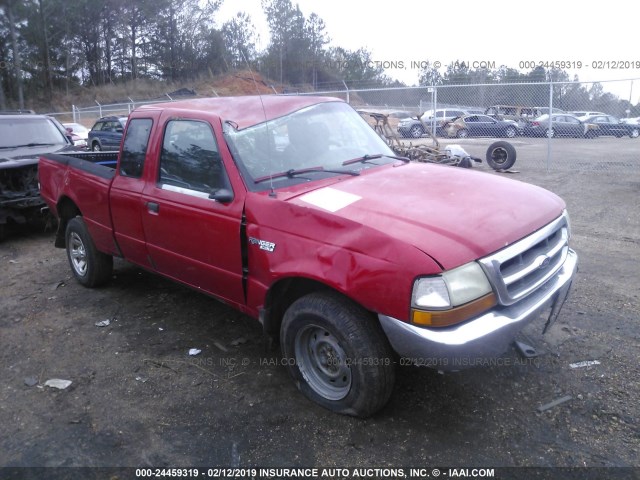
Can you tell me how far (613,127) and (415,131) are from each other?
9234 millimetres

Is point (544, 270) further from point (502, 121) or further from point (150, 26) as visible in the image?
point (150, 26)

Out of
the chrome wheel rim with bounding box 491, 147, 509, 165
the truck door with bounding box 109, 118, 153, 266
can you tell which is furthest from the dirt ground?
the chrome wheel rim with bounding box 491, 147, 509, 165

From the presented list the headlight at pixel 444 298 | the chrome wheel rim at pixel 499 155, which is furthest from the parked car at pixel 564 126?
the headlight at pixel 444 298

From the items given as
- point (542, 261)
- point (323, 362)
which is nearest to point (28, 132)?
point (323, 362)

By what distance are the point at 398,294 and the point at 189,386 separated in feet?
5.70

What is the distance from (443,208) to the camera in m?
2.92

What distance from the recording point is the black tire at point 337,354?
2.73m

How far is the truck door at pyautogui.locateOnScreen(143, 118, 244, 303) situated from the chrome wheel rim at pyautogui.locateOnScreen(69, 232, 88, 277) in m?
1.52

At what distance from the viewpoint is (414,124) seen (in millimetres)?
21828

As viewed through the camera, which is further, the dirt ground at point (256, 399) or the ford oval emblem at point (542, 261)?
the ford oval emblem at point (542, 261)

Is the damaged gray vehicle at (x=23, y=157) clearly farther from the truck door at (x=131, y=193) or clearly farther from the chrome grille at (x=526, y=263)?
the chrome grille at (x=526, y=263)

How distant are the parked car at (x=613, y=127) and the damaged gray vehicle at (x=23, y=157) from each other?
21.8 metres

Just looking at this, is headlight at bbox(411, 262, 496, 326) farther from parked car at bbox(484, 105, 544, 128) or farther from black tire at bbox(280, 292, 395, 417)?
parked car at bbox(484, 105, 544, 128)

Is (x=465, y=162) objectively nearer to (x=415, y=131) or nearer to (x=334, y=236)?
(x=334, y=236)
